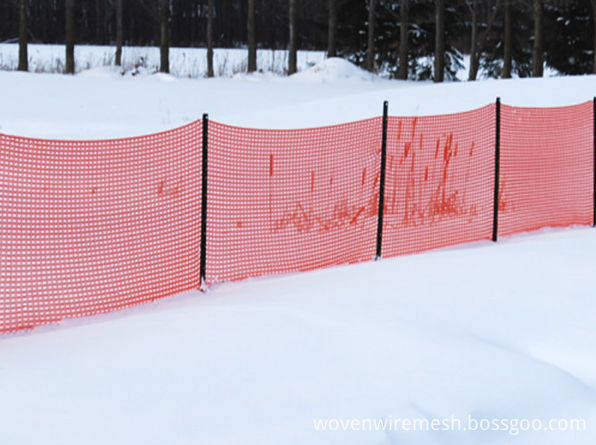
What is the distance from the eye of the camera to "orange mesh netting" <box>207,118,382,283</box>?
29.4ft

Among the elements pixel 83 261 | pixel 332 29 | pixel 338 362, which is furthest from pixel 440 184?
pixel 332 29

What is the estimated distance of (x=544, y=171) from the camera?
12102 mm

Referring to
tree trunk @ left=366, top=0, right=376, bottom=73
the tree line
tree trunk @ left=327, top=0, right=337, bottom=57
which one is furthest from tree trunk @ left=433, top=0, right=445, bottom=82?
tree trunk @ left=327, top=0, right=337, bottom=57

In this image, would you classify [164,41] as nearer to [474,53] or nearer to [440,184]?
[474,53]

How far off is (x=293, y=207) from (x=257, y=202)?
65 centimetres

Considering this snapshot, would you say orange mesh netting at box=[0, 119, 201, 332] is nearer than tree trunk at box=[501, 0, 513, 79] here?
Yes

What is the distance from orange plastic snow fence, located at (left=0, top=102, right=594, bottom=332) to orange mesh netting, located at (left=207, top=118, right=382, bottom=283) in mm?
22

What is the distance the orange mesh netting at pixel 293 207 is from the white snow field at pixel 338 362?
2.30ft

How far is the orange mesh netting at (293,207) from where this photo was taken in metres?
8.95

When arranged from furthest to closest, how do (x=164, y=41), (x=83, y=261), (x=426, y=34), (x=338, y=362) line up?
(x=426, y=34), (x=164, y=41), (x=83, y=261), (x=338, y=362)

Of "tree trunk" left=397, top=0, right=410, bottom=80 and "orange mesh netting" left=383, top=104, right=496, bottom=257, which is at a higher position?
"tree trunk" left=397, top=0, right=410, bottom=80

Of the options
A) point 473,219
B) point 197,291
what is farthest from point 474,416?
point 473,219

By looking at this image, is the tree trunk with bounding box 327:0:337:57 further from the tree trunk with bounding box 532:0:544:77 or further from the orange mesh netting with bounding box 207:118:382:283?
the orange mesh netting with bounding box 207:118:382:283

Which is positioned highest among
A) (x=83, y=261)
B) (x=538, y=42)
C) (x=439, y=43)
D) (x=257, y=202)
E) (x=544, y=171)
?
(x=538, y=42)
